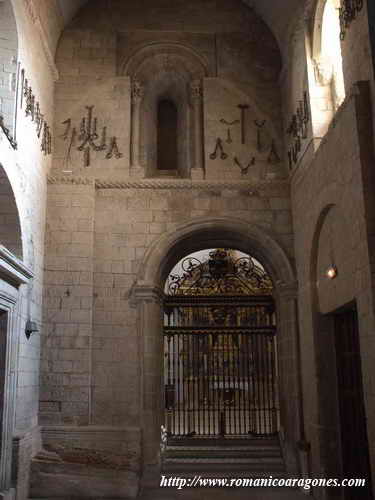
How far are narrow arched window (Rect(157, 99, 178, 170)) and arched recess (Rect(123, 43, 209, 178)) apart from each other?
143mm

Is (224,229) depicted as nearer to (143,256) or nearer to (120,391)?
(143,256)

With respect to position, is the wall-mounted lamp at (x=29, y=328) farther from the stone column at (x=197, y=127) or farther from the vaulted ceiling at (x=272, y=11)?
the vaulted ceiling at (x=272, y=11)

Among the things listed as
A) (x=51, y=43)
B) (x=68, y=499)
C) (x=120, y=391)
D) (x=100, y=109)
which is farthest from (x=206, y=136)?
(x=68, y=499)

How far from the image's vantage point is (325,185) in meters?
7.52

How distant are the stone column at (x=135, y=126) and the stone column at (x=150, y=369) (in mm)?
2022

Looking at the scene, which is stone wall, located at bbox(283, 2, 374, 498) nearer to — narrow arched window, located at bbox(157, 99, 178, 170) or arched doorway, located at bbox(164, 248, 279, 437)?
arched doorway, located at bbox(164, 248, 279, 437)

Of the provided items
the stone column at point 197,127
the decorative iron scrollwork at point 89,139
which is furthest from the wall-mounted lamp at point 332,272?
the decorative iron scrollwork at point 89,139

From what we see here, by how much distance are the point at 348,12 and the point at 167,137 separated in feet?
15.8

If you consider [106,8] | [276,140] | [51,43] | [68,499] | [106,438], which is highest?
[106,8]

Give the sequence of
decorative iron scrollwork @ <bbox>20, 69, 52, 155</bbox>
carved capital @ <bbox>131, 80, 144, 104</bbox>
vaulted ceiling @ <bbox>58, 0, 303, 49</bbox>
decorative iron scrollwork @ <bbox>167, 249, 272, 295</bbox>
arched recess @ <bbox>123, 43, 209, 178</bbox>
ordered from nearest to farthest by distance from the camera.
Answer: decorative iron scrollwork @ <bbox>20, 69, 52, 155</bbox>, vaulted ceiling @ <bbox>58, 0, 303, 49</bbox>, arched recess @ <bbox>123, 43, 209, 178</bbox>, carved capital @ <bbox>131, 80, 144, 104</bbox>, decorative iron scrollwork @ <bbox>167, 249, 272, 295</bbox>

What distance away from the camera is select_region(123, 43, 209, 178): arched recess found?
1016cm

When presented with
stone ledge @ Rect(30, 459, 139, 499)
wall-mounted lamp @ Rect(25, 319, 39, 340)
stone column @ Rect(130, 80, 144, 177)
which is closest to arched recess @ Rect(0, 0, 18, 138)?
wall-mounted lamp @ Rect(25, 319, 39, 340)

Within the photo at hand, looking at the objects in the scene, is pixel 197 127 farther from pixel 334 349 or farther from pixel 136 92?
pixel 334 349

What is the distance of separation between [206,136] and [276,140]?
1.21 meters
